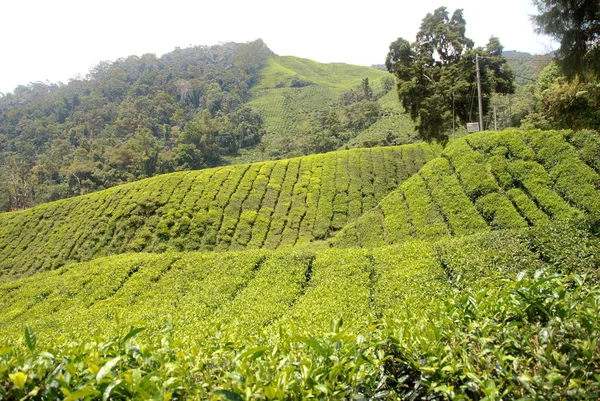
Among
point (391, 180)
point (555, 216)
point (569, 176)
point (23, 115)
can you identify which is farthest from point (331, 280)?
point (23, 115)

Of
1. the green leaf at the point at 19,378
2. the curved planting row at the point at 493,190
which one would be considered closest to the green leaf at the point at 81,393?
the green leaf at the point at 19,378

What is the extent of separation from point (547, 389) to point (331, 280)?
27.8ft

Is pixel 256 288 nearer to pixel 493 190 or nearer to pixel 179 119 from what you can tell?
pixel 493 190

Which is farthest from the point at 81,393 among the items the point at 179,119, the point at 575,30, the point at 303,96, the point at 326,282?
the point at 303,96

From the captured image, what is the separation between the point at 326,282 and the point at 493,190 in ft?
26.7

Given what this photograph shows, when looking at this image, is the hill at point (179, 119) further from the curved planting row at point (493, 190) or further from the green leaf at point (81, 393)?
the green leaf at point (81, 393)

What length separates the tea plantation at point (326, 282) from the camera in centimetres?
188

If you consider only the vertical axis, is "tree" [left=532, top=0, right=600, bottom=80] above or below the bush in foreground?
above

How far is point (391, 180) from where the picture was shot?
26516mm

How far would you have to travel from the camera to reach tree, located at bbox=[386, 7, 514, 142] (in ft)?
66.0

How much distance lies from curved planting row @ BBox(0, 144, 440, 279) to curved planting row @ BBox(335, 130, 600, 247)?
260 inches

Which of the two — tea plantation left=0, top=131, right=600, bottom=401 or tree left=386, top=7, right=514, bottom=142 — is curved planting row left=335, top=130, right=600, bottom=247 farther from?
tree left=386, top=7, right=514, bottom=142

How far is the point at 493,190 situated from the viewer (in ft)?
45.3

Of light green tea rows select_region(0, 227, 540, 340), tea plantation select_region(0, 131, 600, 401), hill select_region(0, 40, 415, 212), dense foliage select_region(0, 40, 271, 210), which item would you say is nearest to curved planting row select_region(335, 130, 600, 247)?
tea plantation select_region(0, 131, 600, 401)
